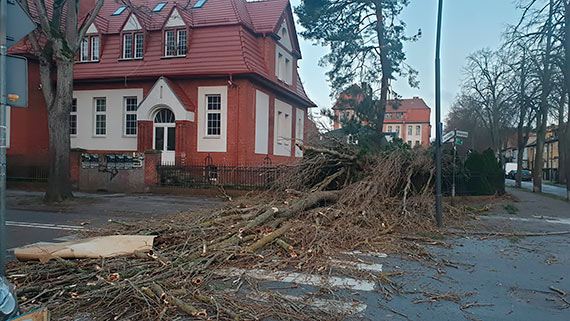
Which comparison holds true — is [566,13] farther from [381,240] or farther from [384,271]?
[384,271]

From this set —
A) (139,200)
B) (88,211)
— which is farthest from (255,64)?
(88,211)

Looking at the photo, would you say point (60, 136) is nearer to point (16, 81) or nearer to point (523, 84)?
point (16, 81)

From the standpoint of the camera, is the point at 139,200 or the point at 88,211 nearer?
the point at 88,211

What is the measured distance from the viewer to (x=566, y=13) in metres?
17.2

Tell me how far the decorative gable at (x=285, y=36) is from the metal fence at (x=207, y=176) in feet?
37.1

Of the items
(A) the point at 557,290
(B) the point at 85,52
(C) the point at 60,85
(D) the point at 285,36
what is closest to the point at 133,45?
(B) the point at 85,52

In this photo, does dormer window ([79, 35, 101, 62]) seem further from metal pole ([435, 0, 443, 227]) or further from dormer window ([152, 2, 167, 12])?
metal pole ([435, 0, 443, 227])

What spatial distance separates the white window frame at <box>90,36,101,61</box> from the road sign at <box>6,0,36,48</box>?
2202 centimetres

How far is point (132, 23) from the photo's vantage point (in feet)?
79.8

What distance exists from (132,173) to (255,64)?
8610 mm

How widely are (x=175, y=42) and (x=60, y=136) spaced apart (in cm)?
1020

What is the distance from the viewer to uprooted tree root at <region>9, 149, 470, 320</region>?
480 centimetres

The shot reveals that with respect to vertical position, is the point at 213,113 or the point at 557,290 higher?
the point at 213,113

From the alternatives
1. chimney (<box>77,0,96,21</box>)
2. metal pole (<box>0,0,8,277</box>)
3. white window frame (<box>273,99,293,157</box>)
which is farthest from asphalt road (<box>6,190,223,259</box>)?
chimney (<box>77,0,96,21</box>)
